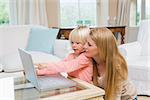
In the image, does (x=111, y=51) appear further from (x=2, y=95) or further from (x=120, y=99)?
(x=2, y=95)

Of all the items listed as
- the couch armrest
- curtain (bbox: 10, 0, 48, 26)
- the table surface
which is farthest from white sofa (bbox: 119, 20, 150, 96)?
curtain (bbox: 10, 0, 48, 26)

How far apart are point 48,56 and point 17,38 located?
58 cm

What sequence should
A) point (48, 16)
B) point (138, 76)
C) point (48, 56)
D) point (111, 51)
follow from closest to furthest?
point (111, 51)
point (138, 76)
point (48, 56)
point (48, 16)

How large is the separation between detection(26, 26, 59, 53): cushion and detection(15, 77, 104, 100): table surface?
184 centimetres

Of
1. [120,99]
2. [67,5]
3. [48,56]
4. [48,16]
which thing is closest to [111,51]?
[120,99]

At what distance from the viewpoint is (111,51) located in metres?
1.35

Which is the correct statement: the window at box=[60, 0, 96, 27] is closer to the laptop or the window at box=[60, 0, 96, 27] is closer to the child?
the child

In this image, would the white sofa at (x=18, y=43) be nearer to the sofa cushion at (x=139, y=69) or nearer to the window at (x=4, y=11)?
the sofa cushion at (x=139, y=69)

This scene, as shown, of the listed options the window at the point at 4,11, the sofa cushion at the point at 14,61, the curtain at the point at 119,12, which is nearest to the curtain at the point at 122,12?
the curtain at the point at 119,12

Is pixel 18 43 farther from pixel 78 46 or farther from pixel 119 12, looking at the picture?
pixel 119 12

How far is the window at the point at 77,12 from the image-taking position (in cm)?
476

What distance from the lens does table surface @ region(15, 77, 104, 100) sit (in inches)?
45.8

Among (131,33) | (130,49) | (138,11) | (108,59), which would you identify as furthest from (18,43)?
(138,11)

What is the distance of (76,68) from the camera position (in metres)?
1.43
